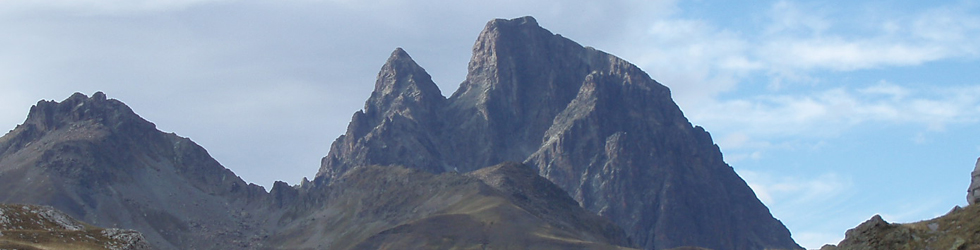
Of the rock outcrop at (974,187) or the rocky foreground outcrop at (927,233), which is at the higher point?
the rock outcrop at (974,187)

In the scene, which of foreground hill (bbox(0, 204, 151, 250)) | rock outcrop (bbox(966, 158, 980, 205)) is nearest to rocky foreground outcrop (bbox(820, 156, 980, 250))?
rock outcrop (bbox(966, 158, 980, 205))

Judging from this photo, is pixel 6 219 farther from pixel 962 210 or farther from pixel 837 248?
pixel 962 210

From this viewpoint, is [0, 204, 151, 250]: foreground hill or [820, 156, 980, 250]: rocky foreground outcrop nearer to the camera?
[820, 156, 980, 250]: rocky foreground outcrop

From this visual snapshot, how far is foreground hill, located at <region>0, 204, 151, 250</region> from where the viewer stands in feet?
299

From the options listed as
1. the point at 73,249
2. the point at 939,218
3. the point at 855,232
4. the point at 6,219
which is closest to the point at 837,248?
the point at 855,232

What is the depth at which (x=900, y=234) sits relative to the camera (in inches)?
3307

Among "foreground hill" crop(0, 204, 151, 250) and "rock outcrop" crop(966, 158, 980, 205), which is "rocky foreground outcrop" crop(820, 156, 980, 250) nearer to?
"rock outcrop" crop(966, 158, 980, 205)

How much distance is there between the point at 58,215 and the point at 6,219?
10520 mm

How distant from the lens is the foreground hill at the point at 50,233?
299 ft

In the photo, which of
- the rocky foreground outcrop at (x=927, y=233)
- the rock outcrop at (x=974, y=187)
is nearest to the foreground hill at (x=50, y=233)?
the rocky foreground outcrop at (x=927, y=233)

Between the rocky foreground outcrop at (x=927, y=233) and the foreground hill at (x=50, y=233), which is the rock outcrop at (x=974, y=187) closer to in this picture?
the rocky foreground outcrop at (x=927, y=233)

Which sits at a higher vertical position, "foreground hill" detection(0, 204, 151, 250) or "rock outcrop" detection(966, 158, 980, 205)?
"rock outcrop" detection(966, 158, 980, 205)

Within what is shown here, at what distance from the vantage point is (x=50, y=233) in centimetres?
9469

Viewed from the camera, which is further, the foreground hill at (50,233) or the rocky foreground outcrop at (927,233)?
the foreground hill at (50,233)
